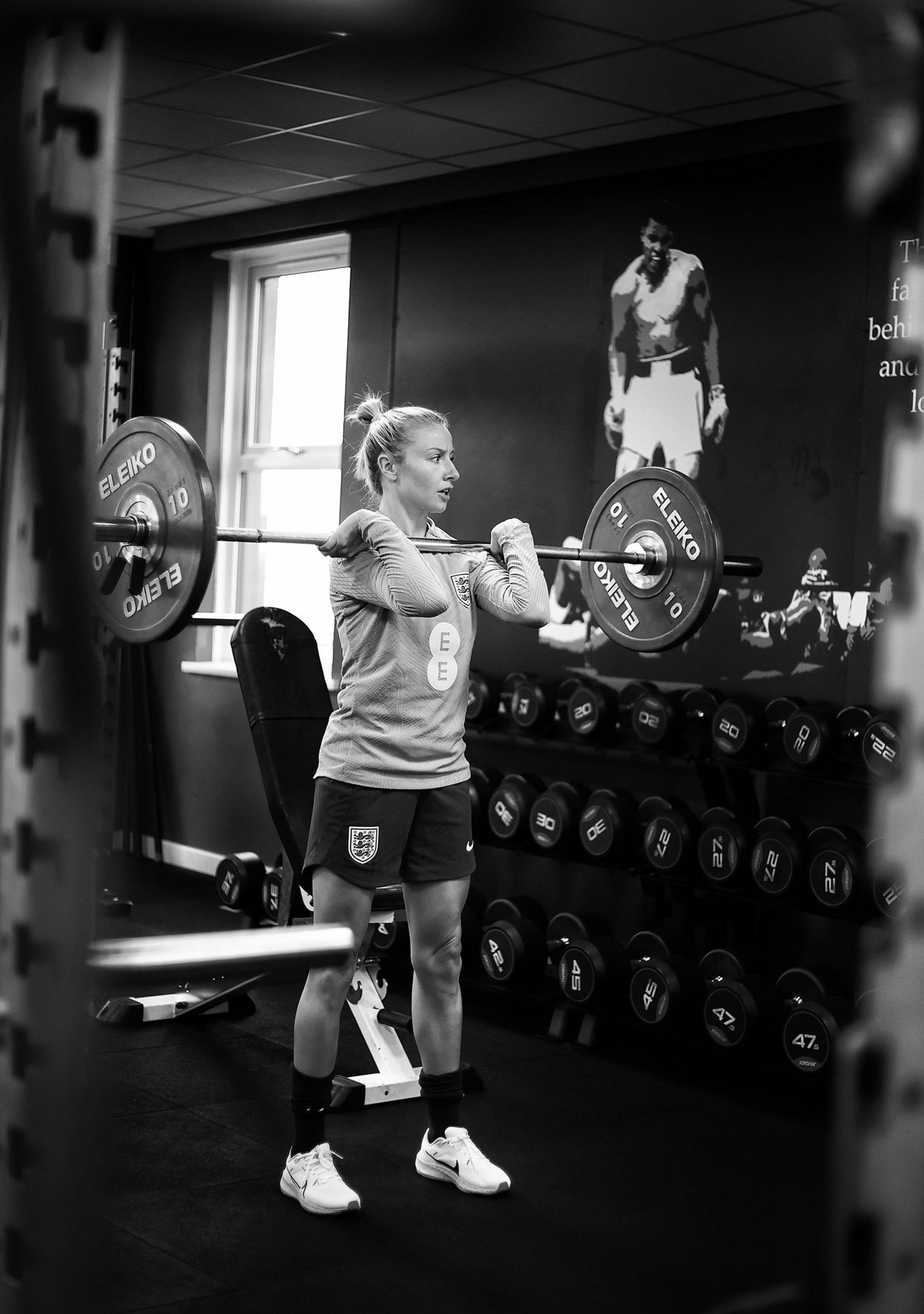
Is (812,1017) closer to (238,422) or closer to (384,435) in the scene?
Answer: (384,435)

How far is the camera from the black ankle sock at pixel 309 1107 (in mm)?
2711

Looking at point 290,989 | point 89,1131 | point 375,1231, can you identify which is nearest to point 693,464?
point 290,989

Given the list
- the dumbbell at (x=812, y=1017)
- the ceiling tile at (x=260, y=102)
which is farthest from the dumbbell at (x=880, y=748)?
the ceiling tile at (x=260, y=102)

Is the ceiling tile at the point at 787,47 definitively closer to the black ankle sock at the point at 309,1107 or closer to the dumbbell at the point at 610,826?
the dumbbell at the point at 610,826

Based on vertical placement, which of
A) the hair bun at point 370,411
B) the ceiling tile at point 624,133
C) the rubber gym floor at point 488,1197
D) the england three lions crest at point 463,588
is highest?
the ceiling tile at point 624,133

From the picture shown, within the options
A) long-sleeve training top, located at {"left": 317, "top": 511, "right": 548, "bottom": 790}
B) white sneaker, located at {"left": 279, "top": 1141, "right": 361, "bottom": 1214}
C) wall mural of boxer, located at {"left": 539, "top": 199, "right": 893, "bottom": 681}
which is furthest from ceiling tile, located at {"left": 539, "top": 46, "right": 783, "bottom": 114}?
white sneaker, located at {"left": 279, "top": 1141, "right": 361, "bottom": 1214}

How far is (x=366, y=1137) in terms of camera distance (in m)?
3.28

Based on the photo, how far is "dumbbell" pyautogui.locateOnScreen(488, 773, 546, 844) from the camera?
14.5 ft

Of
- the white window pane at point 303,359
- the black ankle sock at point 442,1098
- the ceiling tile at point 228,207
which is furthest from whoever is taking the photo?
the white window pane at point 303,359

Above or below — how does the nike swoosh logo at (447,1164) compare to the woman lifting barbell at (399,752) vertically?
below

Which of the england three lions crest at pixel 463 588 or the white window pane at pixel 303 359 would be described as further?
the white window pane at pixel 303 359

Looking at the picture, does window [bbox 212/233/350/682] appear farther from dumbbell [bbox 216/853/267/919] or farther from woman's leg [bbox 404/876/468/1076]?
woman's leg [bbox 404/876/468/1076]

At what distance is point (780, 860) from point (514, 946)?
0.84 metres

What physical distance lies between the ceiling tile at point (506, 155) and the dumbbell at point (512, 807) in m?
2.02
